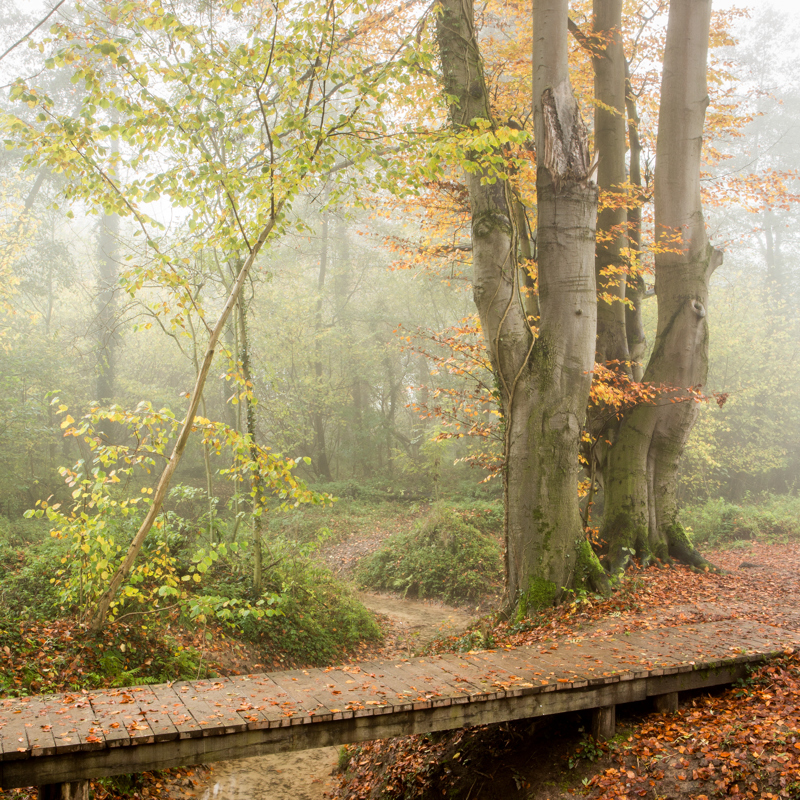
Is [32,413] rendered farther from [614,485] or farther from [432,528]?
[614,485]

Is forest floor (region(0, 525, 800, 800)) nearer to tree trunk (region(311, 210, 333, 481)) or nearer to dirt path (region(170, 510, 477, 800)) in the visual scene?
dirt path (region(170, 510, 477, 800))

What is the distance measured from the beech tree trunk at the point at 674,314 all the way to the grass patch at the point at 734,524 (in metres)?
6.20

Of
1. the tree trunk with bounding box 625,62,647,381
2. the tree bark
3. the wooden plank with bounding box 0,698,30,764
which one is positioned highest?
the tree trunk with bounding box 625,62,647,381

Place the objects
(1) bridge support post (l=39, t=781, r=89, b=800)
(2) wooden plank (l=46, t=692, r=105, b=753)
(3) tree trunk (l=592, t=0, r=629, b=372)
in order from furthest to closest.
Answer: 1. (3) tree trunk (l=592, t=0, r=629, b=372)
2. (1) bridge support post (l=39, t=781, r=89, b=800)
3. (2) wooden plank (l=46, t=692, r=105, b=753)

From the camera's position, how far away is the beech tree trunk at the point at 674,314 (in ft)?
27.3

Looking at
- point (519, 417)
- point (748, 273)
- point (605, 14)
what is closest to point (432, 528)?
point (519, 417)

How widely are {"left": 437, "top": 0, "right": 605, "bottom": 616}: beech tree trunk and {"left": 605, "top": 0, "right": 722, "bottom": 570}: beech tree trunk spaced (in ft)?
7.87

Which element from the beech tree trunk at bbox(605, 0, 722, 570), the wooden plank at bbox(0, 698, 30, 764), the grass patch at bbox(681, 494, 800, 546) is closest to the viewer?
the wooden plank at bbox(0, 698, 30, 764)

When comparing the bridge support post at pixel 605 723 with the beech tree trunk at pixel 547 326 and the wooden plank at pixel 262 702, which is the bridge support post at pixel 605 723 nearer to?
the beech tree trunk at pixel 547 326

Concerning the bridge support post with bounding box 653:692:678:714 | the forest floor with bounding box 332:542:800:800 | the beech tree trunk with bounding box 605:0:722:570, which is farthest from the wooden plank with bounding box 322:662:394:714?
the beech tree trunk with bounding box 605:0:722:570

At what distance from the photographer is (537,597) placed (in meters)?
6.02

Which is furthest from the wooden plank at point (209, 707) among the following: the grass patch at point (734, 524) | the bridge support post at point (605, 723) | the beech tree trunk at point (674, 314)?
the grass patch at point (734, 524)

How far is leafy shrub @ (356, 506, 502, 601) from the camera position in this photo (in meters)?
11.1

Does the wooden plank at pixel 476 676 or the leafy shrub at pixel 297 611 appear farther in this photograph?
the leafy shrub at pixel 297 611
